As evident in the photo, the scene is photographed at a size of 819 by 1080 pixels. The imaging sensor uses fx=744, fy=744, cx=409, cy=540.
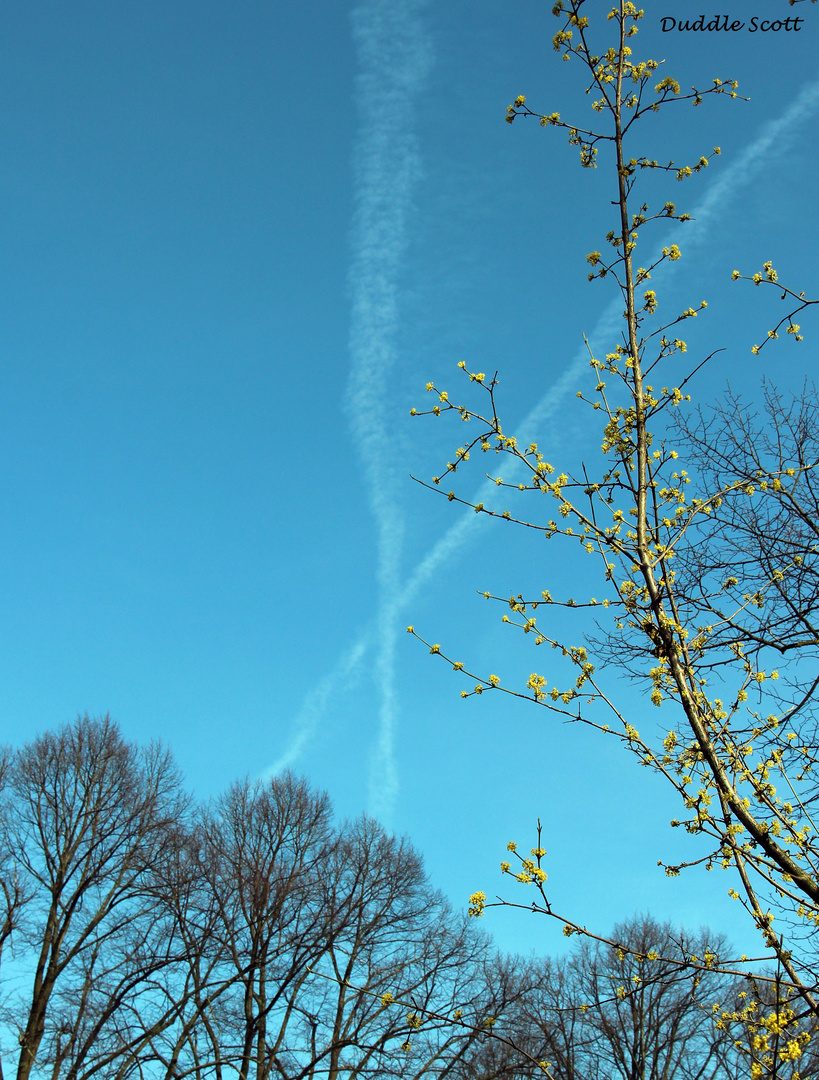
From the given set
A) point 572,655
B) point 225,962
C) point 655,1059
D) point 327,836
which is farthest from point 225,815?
point 572,655

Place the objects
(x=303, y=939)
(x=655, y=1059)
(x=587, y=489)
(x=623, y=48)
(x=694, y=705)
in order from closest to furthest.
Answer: (x=694, y=705) < (x=587, y=489) < (x=623, y=48) < (x=303, y=939) < (x=655, y=1059)

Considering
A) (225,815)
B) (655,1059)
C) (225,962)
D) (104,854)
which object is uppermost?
(225,815)

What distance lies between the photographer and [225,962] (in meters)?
15.9

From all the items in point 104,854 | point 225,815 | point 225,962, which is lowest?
point 225,962

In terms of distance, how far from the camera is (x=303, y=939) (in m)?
15.8

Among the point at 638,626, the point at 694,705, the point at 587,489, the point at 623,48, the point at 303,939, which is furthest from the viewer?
the point at 303,939

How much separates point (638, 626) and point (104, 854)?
55.3ft

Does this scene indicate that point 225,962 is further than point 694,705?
Yes

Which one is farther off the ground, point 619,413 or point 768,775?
point 619,413

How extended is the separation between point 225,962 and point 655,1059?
11.0 m

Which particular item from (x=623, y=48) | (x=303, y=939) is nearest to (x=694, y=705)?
(x=623, y=48)

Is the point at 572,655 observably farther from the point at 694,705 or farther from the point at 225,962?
the point at 225,962

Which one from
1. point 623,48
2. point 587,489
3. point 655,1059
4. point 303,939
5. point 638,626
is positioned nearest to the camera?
point 638,626

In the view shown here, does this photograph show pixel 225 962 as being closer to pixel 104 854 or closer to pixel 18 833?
pixel 104 854
